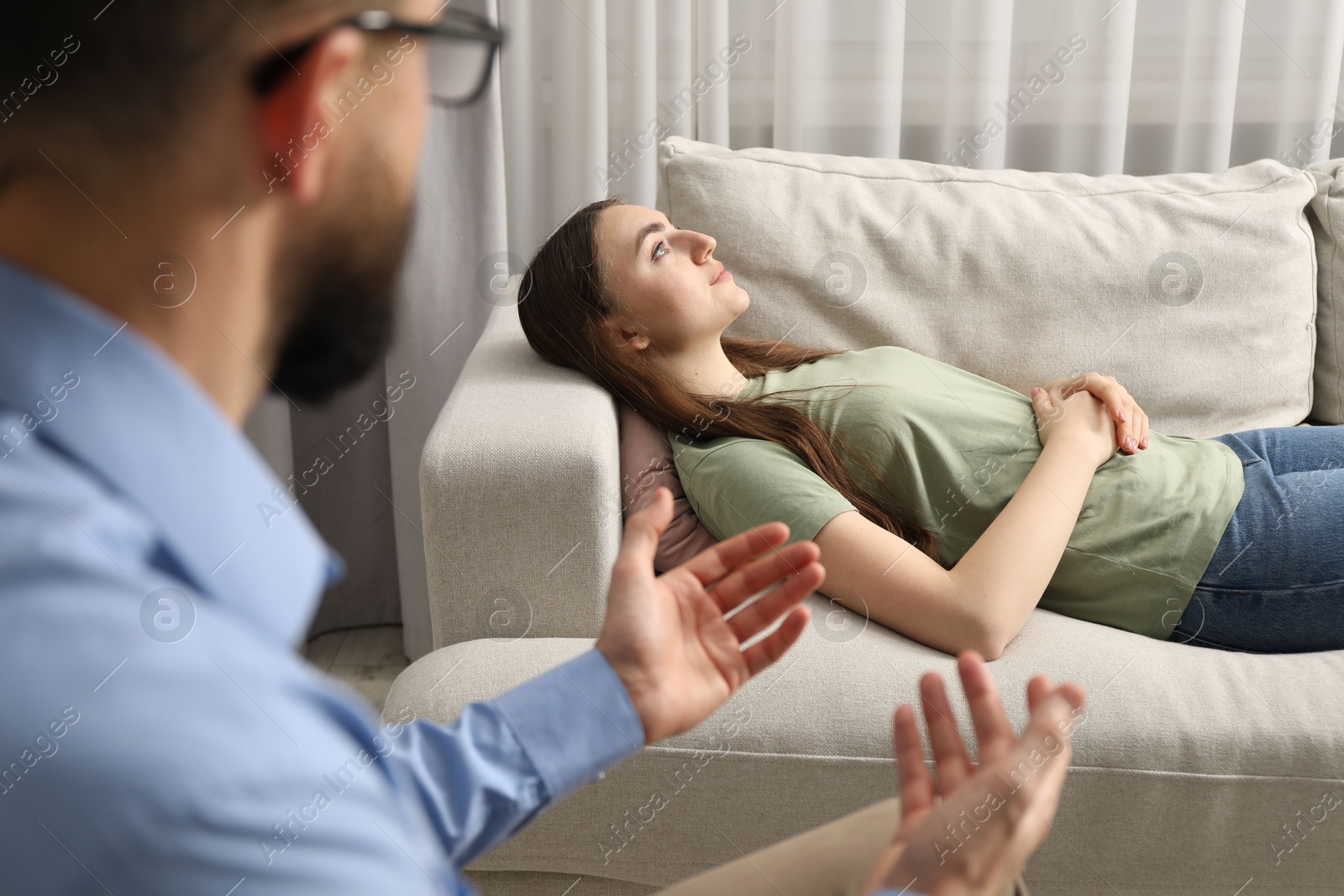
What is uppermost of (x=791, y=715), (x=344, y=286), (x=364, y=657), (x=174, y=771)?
(x=344, y=286)

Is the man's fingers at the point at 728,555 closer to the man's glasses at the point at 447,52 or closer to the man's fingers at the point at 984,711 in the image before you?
the man's fingers at the point at 984,711

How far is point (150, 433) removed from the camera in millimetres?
360

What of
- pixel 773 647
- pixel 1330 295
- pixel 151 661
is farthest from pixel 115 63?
pixel 1330 295

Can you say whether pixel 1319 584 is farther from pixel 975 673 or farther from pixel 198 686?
pixel 198 686

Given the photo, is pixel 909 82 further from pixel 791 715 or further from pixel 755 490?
pixel 791 715

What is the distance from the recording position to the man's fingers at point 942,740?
1.82ft

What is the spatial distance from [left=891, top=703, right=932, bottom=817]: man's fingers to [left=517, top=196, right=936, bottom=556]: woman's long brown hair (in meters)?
0.68

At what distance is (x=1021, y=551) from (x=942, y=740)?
594mm

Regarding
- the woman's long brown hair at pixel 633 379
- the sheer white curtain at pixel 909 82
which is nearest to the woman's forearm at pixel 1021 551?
the woman's long brown hair at pixel 633 379

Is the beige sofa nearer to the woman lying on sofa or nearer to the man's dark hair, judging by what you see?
the woman lying on sofa

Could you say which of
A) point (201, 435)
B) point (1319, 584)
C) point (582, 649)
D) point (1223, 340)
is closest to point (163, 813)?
point (201, 435)

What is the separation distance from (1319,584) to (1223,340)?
1.78 feet

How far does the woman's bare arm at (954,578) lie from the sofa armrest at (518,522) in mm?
271

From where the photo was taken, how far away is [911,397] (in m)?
1.36
